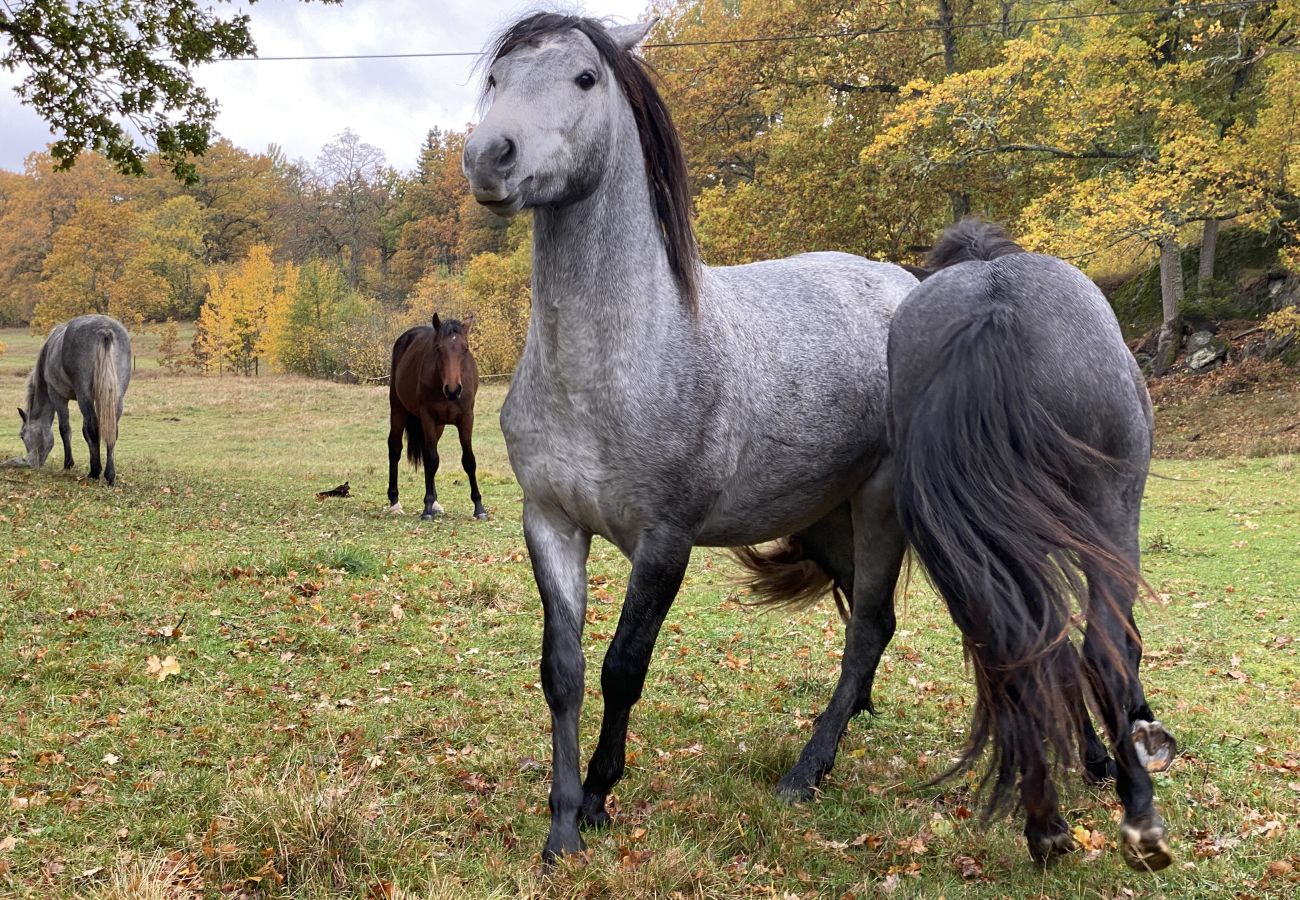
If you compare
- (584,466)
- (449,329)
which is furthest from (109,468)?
(584,466)

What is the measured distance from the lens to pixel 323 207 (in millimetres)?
59438

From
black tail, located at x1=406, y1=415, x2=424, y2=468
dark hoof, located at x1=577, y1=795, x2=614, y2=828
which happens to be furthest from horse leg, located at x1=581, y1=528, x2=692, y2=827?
black tail, located at x1=406, y1=415, x2=424, y2=468

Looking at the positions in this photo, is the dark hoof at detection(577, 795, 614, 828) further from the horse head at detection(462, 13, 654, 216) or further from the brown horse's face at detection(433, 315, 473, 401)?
the brown horse's face at detection(433, 315, 473, 401)

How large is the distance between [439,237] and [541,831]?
53792 millimetres

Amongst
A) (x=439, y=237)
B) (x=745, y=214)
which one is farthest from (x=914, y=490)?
(x=439, y=237)

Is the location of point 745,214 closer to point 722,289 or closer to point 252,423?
point 252,423

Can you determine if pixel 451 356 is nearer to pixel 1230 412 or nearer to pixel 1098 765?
pixel 1098 765

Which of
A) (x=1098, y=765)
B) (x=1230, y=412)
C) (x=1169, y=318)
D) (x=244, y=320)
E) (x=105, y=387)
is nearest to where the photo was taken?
(x=1098, y=765)

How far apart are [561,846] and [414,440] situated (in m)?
9.04

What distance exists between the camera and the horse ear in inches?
131

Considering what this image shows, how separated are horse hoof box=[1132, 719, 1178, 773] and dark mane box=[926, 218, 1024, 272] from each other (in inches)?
67.1

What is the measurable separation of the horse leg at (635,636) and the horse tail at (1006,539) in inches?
30.4

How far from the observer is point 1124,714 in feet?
8.99

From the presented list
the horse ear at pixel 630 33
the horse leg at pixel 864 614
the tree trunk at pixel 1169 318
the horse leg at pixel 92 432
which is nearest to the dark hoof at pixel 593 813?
the horse leg at pixel 864 614
